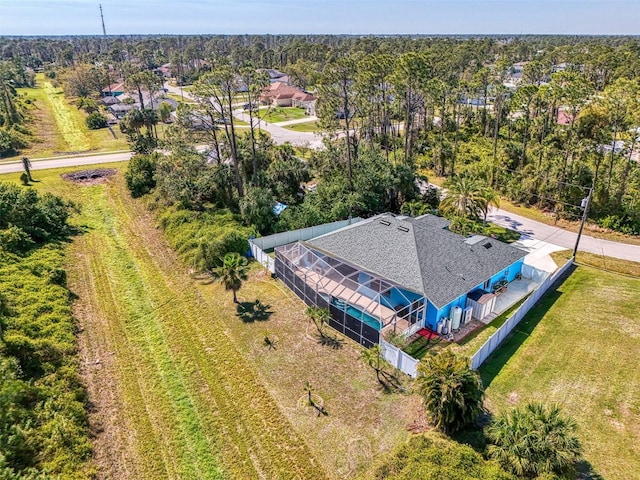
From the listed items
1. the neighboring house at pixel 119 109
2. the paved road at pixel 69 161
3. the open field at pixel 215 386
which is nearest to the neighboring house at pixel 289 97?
the neighboring house at pixel 119 109

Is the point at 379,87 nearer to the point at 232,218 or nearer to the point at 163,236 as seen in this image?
the point at 232,218

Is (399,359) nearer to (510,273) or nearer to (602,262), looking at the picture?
(510,273)

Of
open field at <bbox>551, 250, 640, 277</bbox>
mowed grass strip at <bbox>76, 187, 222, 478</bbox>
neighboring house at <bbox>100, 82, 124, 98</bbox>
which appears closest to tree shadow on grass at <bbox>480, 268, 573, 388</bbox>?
open field at <bbox>551, 250, 640, 277</bbox>

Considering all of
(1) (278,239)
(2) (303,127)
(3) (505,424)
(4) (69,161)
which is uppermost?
(2) (303,127)

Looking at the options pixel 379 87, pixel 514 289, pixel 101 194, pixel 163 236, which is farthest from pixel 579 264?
pixel 101 194

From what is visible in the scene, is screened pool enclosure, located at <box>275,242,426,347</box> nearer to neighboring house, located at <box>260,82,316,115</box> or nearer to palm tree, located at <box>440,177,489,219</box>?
palm tree, located at <box>440,177,489,219</box>

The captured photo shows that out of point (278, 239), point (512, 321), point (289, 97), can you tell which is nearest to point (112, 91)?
point (289, 97)
